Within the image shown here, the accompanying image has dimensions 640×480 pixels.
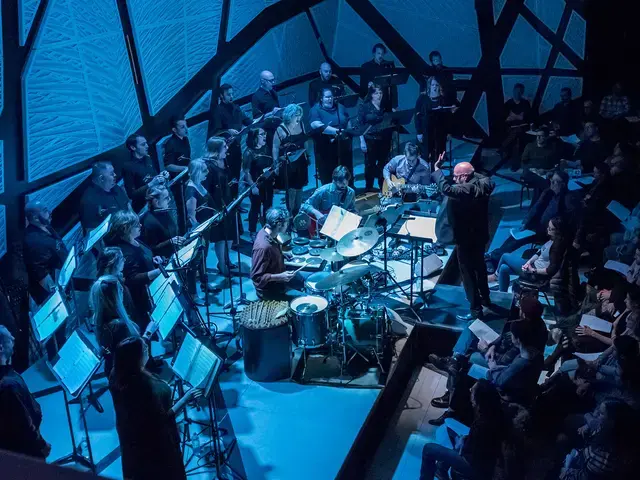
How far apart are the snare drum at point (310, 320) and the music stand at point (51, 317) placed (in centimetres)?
A: 189

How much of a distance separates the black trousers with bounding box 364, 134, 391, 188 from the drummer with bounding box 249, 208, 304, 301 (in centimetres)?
394

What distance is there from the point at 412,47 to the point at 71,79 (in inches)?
269

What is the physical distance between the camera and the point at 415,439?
554 cm

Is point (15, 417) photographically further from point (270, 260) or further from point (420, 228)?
point (420, 228)

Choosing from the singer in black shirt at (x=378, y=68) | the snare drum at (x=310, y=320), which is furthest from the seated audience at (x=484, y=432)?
the singer in black shirt at (x=378, y=68)

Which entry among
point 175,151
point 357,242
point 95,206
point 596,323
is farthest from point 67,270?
point 596,323

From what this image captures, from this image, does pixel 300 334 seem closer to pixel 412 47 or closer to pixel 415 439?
pixel 415 439

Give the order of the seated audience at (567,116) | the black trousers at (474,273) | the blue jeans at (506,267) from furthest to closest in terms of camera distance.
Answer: the seated audience at (567,116), the blue jeans at (506,267), the black trousers at (474,273)

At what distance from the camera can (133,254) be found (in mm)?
5645

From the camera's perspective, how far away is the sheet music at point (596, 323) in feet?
17.7

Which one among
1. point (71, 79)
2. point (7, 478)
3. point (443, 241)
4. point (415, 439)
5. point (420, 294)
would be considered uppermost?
point (71, 79)

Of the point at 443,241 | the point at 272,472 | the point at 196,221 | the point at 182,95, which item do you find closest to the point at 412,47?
the point at 182,95

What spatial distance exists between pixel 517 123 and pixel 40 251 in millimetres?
8031

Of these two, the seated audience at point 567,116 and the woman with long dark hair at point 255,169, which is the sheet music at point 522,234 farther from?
the seated audience at point 567,116
